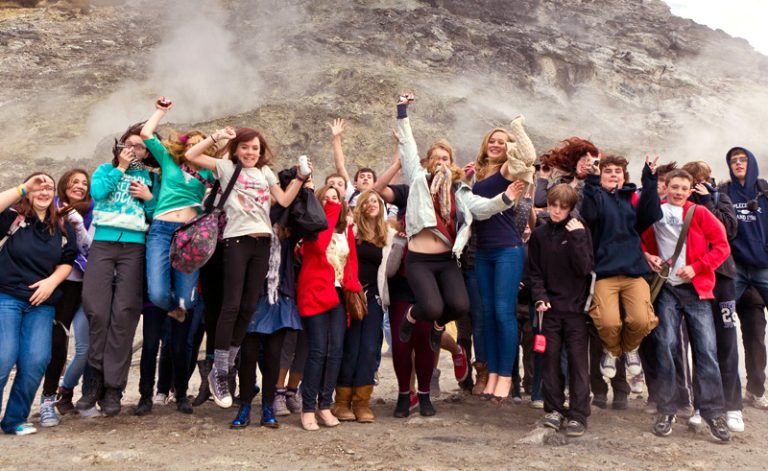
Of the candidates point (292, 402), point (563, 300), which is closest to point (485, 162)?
point (563, 300)

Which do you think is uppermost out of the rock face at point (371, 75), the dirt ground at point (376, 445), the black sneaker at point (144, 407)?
the rock face at point (371, 75)

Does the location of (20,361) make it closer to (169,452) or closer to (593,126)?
(169,452)

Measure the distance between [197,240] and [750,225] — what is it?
16.5ft

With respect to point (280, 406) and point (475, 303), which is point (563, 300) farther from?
point (280, 406)

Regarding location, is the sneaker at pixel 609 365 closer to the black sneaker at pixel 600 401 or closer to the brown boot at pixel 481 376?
the black sneaker at pixel 600 401

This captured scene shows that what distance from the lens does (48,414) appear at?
15.9 ft

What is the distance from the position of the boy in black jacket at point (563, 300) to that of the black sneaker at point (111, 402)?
3.17 m

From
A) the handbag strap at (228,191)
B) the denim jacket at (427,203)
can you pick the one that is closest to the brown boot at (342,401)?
the denim jacket at (427,203)

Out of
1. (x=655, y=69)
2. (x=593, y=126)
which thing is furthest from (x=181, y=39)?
(x=655, y=69)

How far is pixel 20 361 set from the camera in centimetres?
462

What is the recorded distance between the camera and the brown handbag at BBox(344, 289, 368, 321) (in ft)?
16.6

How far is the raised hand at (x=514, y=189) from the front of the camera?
15.8 feet

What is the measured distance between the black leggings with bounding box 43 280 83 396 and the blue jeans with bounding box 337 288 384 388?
7.24ft

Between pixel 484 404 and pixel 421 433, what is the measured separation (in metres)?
1.19
